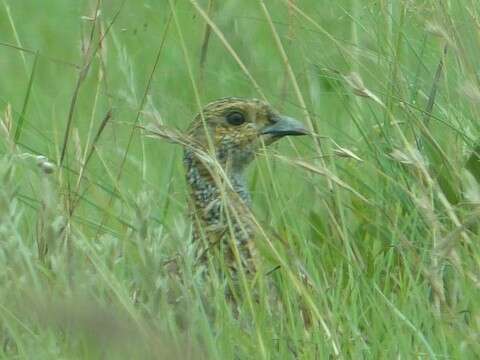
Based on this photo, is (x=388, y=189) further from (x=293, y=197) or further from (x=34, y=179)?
(x=34, y=179)

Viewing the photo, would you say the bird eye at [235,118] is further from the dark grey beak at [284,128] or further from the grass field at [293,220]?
the grass field at [293,220]

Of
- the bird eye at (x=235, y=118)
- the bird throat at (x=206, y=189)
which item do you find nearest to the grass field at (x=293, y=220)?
the bird throat at (x=206, y=189)

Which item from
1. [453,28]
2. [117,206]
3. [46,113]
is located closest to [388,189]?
[453,28]

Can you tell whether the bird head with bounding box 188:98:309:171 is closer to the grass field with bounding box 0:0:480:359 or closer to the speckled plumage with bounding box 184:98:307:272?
the speckled plumage with bounding box 184:98:307:272

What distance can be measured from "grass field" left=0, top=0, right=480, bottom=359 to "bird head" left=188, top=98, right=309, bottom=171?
0.41 feet

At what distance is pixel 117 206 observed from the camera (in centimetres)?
507

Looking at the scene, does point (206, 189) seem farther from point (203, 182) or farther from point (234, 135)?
point (234, 135)

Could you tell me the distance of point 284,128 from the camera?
5.11m

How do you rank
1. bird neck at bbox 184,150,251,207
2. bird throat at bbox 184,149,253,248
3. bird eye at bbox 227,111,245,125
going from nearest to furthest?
bird throat at bbox 184,149,253,248
bird neck at bbox 184,150,251,207
bird eye at bbox 227,111,245,125

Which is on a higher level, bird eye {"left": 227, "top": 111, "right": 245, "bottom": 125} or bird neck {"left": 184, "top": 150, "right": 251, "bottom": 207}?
bird eye {"left": 227, "top": 111, "right": 245, "bottom": 125}

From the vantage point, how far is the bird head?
5.15 metres

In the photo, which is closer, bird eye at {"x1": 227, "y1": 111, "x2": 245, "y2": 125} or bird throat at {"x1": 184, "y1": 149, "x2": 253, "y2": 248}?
bird throat at {"x1": 184, "y1": 149, "x2": 253, "y2": 248}

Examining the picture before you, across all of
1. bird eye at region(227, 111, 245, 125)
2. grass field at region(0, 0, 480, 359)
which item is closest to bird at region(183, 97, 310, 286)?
bird eye at region(227, 111, 245, 125)

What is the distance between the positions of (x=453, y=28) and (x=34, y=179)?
116 centimetres
